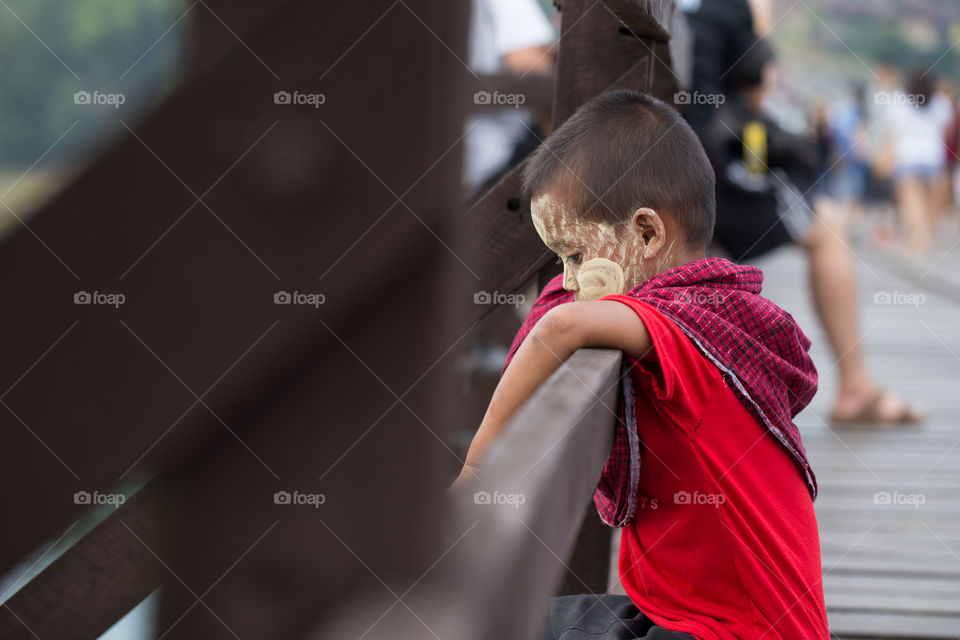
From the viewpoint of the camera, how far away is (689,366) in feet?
4.52

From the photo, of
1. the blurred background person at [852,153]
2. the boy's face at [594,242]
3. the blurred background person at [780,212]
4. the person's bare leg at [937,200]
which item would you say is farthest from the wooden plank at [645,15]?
the blurred background person at [852,153]

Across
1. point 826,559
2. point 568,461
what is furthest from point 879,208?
point 568,461

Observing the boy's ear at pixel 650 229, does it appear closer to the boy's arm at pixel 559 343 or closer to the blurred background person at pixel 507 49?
the boy's arm at pixel 559 343

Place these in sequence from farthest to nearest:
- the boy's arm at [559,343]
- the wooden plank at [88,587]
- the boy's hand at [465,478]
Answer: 1. the boy's arm at [559,343]
2. the wooden plank at [88,587]
3. the boy's hand at [465,478]

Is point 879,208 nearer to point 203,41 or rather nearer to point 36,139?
point 203,41

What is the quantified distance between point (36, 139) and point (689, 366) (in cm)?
3778

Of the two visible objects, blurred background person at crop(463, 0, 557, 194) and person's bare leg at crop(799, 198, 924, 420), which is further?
person's bare leg at crop(799, 198, 924, 420)

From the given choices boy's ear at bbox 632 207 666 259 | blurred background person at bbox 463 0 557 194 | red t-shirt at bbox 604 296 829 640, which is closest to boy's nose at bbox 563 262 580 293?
boy's ear at bbox 632 207 666 259

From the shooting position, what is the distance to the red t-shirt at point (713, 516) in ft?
4.62

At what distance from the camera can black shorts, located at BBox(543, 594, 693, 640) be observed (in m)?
1.49

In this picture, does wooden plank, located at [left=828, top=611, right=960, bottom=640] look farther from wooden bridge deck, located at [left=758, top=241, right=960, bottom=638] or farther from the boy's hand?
the boy's hand

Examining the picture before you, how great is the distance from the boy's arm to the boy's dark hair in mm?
284

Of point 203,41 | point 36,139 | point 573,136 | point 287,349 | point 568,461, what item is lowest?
point 568,461

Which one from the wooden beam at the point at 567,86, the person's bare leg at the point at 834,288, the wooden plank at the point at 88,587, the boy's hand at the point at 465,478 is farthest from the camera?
the person's bare leg at the point at 834,288
